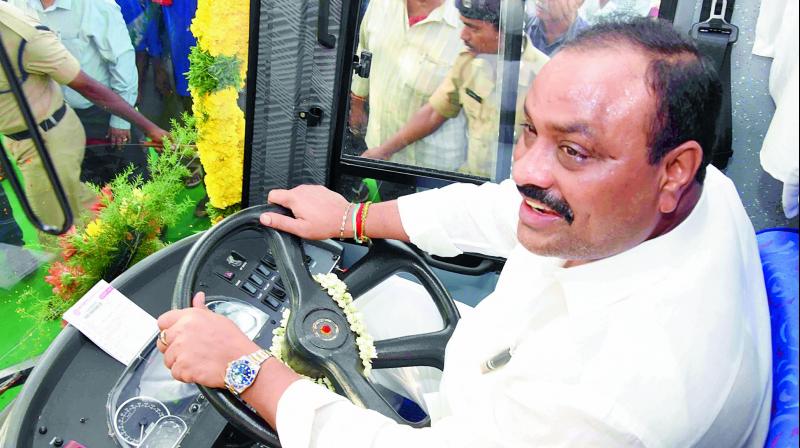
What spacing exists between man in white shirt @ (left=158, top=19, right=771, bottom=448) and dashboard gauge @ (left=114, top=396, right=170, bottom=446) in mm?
290

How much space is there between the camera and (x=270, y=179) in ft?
7.45

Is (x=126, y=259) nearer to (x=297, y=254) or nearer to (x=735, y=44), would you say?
(x=297, y=254)

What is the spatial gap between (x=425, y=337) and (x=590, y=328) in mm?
625

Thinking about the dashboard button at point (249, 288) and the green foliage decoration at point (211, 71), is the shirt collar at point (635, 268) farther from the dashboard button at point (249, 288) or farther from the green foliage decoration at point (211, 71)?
the green foliage decoration at point (211, 71)

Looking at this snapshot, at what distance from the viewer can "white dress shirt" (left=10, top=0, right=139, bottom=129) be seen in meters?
1.85

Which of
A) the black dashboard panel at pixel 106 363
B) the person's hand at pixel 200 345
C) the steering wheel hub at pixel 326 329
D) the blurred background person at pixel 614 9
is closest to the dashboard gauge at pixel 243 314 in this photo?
the black dashboard panel at pixel 106 363

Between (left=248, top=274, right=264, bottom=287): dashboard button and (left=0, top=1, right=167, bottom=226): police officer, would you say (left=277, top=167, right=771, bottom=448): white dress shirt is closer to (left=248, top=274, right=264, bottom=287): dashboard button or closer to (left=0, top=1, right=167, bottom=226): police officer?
(left=248, top=274, right=264, bottom=287): dashboard button

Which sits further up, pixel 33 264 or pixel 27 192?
pixel 27 192

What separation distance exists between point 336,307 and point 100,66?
1100 mm

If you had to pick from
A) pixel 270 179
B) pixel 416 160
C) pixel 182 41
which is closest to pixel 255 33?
pixel 182 41

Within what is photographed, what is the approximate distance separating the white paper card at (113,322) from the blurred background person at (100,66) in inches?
22.7

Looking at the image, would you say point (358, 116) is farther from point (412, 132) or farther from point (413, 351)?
point (413, 351)

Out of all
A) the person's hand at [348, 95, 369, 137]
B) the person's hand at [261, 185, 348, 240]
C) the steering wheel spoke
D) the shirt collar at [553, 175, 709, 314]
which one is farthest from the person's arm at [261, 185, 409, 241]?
the shirt collar at [553, 175, 709, 314]

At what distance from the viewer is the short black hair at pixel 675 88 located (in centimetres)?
100
